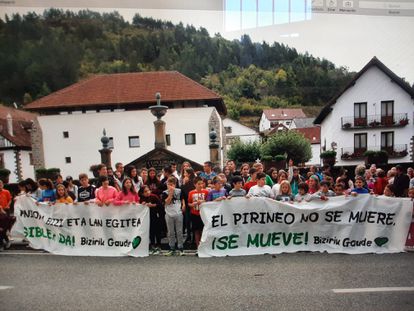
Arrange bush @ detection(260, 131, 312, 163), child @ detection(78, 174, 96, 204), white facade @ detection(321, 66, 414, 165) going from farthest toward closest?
bush @ detection(260, 131, 312, 163) → white facade @ detection(321, 66, 414, 165) → child @ detection(78, 174, 96, 204)

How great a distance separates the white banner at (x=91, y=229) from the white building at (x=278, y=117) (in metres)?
6.22

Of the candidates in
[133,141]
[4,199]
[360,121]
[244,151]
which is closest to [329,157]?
[360,121]

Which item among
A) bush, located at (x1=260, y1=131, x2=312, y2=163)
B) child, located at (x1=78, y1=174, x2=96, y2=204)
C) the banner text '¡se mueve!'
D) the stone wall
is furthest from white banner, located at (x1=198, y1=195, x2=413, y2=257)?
the stone wall

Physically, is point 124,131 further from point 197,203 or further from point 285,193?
point 285,193

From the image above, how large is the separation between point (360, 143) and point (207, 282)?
717 centimetres

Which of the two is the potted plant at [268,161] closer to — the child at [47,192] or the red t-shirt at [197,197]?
the red t-shirt at [197,197]

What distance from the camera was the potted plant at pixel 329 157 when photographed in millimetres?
8577

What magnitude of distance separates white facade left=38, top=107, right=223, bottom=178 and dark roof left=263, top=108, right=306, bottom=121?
6.12m

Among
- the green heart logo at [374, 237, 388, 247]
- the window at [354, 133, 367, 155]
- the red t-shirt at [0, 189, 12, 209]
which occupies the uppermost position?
the window at [354, 133, 367, 155]

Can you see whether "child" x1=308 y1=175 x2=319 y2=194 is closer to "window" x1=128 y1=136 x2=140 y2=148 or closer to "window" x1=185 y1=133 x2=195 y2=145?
"window" x1=185 y1=133 x2=195 y2=145

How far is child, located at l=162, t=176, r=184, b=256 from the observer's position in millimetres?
4684

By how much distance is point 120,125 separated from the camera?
17578 millimetres

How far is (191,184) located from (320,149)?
612cm

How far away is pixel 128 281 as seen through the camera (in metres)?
3.46
